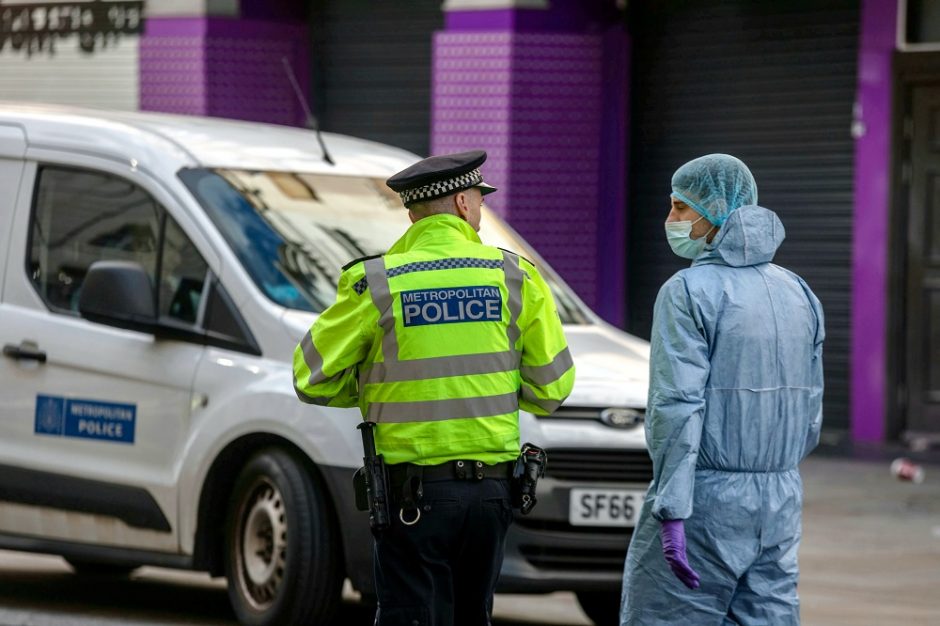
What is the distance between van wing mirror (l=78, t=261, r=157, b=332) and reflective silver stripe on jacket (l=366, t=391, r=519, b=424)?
2.81 meters

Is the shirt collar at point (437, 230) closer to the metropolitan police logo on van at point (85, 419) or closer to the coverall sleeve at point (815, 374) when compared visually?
the coverall sleeve at point (815, 374)

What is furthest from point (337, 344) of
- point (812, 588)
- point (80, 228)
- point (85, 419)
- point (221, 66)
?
point (221, 66)

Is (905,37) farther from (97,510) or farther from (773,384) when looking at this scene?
(773,384)

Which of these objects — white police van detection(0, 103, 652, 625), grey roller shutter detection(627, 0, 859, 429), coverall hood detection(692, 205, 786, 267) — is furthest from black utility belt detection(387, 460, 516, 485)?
grey roller shutter detection(627, 0, 859, 429)

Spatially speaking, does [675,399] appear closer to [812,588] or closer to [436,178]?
[436,178]


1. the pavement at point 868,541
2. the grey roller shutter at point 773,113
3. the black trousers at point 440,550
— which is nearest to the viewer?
the black trousers at point 440,550

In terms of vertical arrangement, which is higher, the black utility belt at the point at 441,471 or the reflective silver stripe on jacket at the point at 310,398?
the reflective silver stripe on jacket at the point at 310,398

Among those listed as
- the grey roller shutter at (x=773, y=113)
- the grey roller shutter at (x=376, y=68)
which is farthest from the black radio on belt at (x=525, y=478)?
the grey roller shutter at (x=376, y=68)

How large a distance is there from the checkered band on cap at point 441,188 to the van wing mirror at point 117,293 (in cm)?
279

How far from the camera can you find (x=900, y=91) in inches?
591

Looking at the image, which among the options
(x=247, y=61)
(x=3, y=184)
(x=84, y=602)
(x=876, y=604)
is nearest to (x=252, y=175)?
(x=3, y=184)

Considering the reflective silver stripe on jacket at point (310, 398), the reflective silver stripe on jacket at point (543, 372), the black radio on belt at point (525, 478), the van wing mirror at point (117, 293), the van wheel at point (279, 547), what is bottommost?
the van wheel at point (279, 547)

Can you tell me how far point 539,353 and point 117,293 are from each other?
291cm

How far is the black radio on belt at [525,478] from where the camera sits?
5371 millimetres
